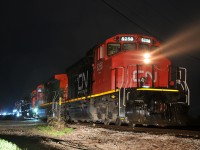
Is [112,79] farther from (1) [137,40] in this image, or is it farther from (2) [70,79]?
(2) [70,79]

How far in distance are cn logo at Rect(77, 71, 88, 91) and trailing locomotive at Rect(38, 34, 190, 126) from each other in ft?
1.26

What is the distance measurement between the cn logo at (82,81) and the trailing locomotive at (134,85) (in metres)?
0.38

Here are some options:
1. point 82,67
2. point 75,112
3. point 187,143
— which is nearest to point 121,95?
point 187,143

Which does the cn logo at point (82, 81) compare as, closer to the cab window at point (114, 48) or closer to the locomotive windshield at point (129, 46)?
the cab window at point (114, 48)

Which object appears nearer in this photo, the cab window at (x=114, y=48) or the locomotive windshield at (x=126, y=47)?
the locomotive windshield at (x=126, y=47)

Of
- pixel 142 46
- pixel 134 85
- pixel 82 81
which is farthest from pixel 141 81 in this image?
pixel 82 81

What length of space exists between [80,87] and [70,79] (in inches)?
111

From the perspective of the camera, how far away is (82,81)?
18.7m

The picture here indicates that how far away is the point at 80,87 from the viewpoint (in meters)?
19.1

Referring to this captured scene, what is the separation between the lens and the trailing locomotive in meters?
12.7

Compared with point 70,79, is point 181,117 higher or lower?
lower

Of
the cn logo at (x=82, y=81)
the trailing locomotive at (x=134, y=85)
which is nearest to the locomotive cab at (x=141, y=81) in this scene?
the trailing locomotive at (x=134, y=85)

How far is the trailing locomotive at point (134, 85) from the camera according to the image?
41.7ft

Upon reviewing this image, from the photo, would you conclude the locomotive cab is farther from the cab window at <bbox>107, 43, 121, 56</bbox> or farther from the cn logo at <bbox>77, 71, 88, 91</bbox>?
the cn logo at <bbox>77, 71, 88, 91</bbox>
